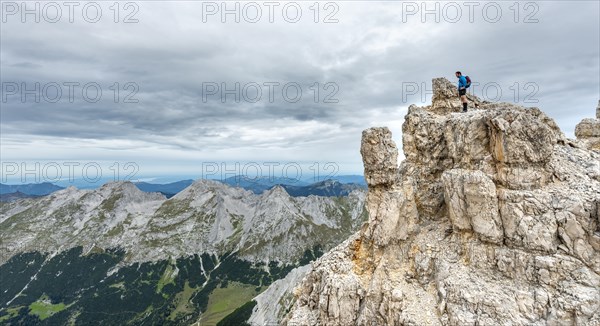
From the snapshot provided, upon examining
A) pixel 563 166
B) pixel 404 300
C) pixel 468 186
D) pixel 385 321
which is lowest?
pixel 385 321

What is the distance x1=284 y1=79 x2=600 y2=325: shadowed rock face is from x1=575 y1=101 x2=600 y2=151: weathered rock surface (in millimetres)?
6818

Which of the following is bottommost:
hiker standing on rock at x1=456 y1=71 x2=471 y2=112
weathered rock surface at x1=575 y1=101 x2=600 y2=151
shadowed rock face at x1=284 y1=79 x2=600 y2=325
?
shadowed rock face at x1=284 y1=79 x2=600 y2=325

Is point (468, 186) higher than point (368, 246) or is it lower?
higher

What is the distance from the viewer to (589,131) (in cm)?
4012

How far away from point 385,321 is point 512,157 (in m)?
20.7

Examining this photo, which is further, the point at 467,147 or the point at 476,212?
the point at 467,147

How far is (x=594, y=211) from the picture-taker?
26.4m

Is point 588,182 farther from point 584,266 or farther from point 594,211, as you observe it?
point 584,266

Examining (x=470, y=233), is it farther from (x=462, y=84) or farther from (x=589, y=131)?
(x=589, y=131)

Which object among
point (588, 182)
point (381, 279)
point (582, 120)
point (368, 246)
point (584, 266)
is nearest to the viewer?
point (584, 266)

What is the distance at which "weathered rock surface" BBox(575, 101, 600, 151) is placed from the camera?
38.0 metres

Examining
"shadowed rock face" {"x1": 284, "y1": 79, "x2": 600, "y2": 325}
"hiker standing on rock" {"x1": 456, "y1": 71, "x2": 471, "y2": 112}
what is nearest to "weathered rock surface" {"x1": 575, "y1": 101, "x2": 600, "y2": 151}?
"shadowed rock face" {"x1": 284, "y1": 79, "x2": 600, "y2": 325}

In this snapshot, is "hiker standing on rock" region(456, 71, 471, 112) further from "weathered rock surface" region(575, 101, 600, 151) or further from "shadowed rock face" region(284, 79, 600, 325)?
"weathered rock surface" region(575, 101, 600, 151)

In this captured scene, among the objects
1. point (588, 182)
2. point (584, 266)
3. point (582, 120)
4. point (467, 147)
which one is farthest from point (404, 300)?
point (582, 120)
